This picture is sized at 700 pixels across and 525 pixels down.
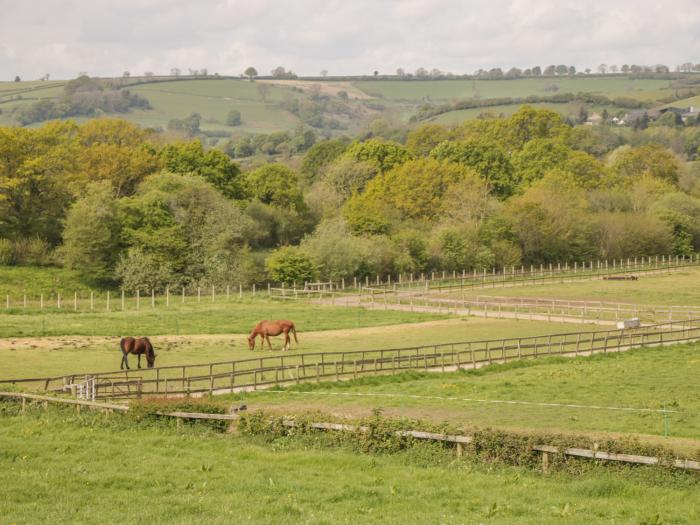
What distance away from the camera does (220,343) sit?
51062 mm

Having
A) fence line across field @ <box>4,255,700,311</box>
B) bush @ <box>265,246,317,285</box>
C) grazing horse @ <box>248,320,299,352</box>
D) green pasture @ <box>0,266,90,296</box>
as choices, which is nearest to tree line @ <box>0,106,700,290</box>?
bush @ <box>265,246,317,285</box>

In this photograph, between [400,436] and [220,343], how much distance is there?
28358 mm

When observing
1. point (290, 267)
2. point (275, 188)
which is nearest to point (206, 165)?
point (275, 188)

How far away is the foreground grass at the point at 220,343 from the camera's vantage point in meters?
41.9

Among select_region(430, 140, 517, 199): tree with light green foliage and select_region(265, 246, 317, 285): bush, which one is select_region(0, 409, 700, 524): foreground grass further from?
select_region(430, 140, 517, 199): tree with light green foliage

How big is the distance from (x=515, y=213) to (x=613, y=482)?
95623mm

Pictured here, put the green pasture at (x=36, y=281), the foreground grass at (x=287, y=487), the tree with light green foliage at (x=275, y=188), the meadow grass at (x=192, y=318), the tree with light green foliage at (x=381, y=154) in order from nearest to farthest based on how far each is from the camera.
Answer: the foreground grass at (x=287, y=487) → the meadow grass at (x=192, y=318) → the green pasture at (x=36, y=281) → the tree with light green foliage at (x=275, y=188) → the tree with light green foliage at (x=381, y=154)

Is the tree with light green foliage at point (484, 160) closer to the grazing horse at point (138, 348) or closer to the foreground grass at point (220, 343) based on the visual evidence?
the foreground grass at point (220, 343)

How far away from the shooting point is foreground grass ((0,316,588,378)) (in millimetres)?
41906

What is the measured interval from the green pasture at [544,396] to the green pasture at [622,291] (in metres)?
35.2

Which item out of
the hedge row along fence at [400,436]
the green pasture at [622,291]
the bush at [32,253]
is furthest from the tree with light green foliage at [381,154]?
the hedge row along fence at [400,436]

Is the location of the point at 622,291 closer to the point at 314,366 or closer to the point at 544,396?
the point at 314,366

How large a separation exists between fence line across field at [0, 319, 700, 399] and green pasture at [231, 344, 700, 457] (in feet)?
3.92

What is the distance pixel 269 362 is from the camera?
44375 mm
